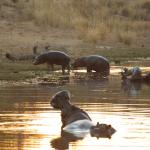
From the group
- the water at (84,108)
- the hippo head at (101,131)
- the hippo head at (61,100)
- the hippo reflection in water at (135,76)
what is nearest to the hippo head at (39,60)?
the hippo reflection in water at (135,76)

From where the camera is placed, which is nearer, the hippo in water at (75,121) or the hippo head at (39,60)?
the hippo in water at (75,121)

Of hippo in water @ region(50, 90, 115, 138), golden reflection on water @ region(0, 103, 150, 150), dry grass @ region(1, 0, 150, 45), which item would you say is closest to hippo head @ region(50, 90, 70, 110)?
hippo in water @ region(50, 90, 115, 138)

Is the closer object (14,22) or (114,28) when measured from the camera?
(14,22)

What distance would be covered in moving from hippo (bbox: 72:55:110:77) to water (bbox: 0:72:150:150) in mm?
3517

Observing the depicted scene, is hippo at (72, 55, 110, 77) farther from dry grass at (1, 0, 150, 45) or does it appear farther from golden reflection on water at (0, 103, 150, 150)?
dry grass at (1, 0, 150, 45)

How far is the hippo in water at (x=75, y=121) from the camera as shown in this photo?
528 inches

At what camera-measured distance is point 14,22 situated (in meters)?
39.4

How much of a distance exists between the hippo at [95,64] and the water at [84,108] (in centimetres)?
352

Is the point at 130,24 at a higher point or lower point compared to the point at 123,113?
higher

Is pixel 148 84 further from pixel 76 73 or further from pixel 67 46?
pixel 67 46

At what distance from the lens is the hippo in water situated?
13.4 m

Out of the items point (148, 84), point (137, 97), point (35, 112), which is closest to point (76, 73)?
Answer: point (148, 84)

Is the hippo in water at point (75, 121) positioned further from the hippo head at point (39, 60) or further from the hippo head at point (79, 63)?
the hippo head at point (39, 60)

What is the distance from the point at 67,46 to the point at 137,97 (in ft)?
A: 52.6
